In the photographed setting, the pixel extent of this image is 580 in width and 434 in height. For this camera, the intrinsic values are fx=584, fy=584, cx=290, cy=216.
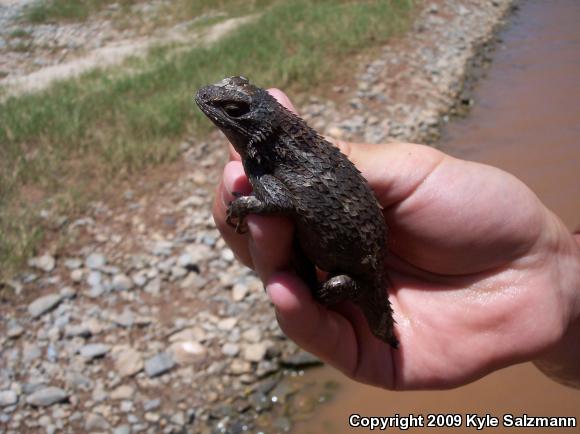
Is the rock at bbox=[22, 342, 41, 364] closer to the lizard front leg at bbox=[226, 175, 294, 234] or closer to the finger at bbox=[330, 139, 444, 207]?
the lizard front leg at bbox=[226, 175, 294, 234]

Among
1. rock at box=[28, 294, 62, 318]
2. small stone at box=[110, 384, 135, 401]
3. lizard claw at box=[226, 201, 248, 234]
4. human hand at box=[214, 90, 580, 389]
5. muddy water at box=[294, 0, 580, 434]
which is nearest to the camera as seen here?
lizard claw at box=[226, 201, 248, 234]

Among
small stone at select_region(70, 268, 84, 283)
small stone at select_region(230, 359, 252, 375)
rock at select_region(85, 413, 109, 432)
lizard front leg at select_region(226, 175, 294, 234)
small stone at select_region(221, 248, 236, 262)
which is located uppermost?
lizard front leg at select_region(226, 175, 294, 234)

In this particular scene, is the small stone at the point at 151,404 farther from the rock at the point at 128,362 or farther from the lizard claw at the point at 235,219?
the lizard claw at the point at 235,219

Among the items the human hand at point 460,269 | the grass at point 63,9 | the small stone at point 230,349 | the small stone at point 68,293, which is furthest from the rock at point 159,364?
the grass at point 63,9

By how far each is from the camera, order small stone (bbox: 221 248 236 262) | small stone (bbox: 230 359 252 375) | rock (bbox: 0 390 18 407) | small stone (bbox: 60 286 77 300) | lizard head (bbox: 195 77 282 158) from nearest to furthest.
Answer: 1. lizard head (bbox: 195 77 282 158)
2. rock (bbox: 0 390 18 407)
3. small stone (bbox: 230 359 252 375)
4. small stone (bbox: 60 286 77 300)
5. small stone (bbox: 221 248 236 262)

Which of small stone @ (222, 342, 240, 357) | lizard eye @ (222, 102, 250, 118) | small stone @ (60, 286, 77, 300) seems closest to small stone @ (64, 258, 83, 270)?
small stone @ (60, 286, 77, 300)

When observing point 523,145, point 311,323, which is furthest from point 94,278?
point 523,145

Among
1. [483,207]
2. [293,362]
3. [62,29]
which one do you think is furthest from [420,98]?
[62,29]

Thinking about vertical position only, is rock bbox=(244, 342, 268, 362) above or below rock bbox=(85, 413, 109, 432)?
below
